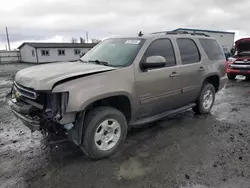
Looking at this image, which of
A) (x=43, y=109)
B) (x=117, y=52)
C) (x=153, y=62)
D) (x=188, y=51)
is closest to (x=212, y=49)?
(x=188, y=51)

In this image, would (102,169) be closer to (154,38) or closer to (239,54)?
(154,38)

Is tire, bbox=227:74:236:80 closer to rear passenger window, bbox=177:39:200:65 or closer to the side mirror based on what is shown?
rear passenger window, bbox=177:39:200:65

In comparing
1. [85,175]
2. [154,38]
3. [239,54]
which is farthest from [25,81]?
[239,54]

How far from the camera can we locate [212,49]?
547cm

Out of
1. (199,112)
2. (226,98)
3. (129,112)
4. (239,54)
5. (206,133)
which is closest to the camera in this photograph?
→ (129,112)

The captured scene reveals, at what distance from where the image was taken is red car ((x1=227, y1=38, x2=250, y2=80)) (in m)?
11.0

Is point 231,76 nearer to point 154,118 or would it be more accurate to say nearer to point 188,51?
point 188,51

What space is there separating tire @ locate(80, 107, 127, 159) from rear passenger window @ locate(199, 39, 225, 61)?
297 cm

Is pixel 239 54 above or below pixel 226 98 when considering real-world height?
above

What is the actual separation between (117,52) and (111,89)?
1053 millimetres

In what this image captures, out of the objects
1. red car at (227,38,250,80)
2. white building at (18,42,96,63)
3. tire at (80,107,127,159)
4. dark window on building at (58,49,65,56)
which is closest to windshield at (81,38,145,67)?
tire at (80,107,127,159)

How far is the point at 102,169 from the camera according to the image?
3227 mm

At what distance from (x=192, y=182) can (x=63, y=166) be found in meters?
1.89

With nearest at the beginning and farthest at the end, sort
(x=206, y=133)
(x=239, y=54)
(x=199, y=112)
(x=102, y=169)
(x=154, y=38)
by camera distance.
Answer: (x=102, y=169) < (x=154, y=38) < (x=206, y=133) < (x=199, y=112) < (x=239, y=54)
